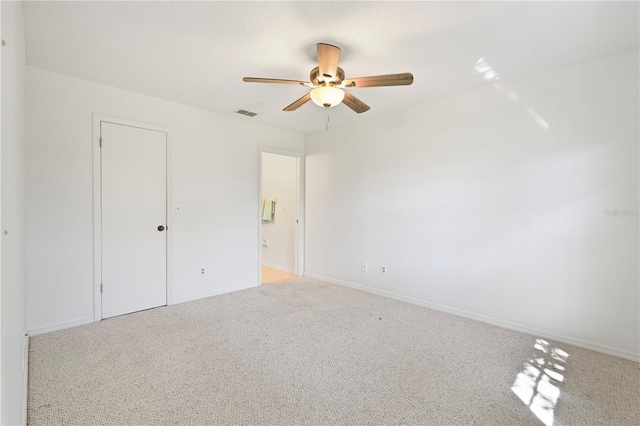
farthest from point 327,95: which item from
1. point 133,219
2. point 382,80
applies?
point 133,219

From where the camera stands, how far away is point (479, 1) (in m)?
1.84

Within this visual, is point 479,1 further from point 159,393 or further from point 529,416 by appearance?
point 159,393

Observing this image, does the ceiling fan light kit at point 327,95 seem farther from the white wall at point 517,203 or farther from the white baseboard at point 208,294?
the white baseboard at point 208,294

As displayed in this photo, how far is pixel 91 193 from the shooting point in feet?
9.84

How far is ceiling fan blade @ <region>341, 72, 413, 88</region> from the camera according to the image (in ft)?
6.98

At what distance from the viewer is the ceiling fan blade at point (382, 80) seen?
2.13 m

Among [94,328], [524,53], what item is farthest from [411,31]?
[94,328]

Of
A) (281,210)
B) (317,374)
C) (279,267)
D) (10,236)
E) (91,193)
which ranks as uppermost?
(91,193)

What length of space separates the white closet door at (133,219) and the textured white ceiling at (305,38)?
0.61m

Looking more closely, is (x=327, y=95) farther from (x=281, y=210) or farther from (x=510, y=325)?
(x=281, y=210)

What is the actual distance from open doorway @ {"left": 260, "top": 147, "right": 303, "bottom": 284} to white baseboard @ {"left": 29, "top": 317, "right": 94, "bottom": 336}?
2.30 m

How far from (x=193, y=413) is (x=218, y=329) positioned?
3.85 ft

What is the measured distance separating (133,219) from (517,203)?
3.86 meters

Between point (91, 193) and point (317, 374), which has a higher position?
point (91, 193)
